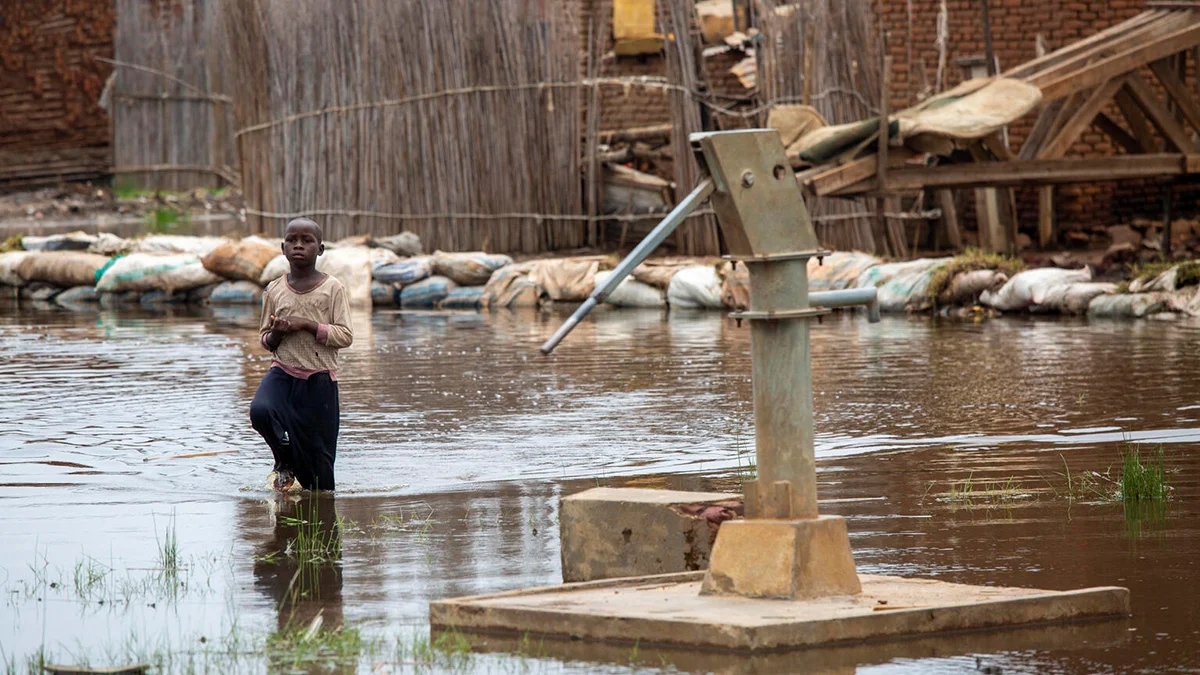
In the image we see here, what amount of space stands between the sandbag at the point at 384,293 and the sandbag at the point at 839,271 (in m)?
4.46

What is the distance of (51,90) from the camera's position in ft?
93.4

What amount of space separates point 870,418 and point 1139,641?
14.2 ft

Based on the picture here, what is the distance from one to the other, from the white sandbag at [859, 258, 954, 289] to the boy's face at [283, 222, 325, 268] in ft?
29.4

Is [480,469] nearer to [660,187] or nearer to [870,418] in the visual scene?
[870,418]

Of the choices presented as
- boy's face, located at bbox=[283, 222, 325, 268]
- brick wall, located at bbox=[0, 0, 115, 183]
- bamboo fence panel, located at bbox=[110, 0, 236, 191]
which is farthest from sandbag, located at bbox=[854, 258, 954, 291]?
brick wall, located at bbox=[0, 0, 115, 183]

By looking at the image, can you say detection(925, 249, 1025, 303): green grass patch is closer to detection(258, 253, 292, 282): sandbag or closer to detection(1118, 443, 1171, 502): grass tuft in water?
detection(258, 253, 292, 282): sandbag

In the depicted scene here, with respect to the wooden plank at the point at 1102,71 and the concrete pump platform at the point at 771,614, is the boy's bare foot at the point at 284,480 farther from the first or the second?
the wooden plank at the point at 1102,71

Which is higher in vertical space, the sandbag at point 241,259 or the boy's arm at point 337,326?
the sandbag at point 241,259

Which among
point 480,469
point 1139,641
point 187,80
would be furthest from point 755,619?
point 187,80

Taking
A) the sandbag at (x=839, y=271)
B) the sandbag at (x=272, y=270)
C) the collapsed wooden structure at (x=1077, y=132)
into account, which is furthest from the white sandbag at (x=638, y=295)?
the sandbag at (x=272, y=270)

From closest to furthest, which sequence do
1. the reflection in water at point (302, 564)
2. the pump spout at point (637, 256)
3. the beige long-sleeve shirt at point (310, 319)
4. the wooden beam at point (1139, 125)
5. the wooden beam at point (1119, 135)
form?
the pump spout at point (637, 256), the reflection in water at point (302, 564), the beige long-sleeve shirt at point (310, 319), the wooden beam at point (1139, 125), the wooden beam at point (1119, 135)

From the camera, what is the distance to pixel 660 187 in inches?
705

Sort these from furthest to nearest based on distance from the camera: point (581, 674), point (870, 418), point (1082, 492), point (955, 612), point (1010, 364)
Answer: point (1010, 364) → point (870, 418) → point (1082, 492) → point (955, 612) → point (581, 674)

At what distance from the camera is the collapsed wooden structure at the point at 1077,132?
14.3m
